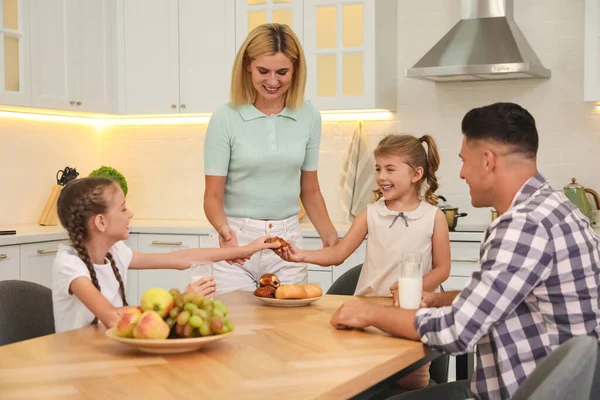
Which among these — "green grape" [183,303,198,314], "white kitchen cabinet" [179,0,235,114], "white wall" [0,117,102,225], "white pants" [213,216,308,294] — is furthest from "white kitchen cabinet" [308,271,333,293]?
"green grape" [183,303,198,314]

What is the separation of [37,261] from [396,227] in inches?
87.6

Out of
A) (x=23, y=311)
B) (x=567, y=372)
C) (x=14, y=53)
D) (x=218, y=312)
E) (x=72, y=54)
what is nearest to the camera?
(x=567, y=372)

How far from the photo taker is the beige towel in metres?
4.84

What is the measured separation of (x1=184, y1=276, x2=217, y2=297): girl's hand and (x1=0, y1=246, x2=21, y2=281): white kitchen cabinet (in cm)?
224

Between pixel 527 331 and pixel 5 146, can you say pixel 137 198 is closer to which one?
pixel 5 146

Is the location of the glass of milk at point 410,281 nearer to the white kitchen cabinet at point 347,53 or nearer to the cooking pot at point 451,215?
the cooking pot at point 451,215

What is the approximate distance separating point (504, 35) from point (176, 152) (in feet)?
7.13

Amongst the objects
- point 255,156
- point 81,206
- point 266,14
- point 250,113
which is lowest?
point 81,206

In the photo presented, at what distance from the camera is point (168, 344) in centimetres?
184

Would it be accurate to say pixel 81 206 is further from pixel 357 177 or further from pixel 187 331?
pixel 357 177

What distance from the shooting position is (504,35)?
4.45 meters

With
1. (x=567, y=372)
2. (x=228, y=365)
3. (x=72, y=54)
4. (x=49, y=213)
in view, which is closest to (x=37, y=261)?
(x=49, y=213)

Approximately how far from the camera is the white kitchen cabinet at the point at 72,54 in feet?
15.4

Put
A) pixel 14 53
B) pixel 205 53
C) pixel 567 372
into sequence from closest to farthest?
pixel 567 372 → pixel 14 53 → pixel 205 53
